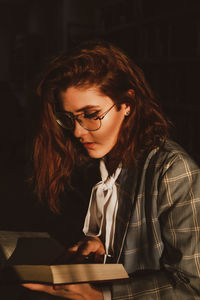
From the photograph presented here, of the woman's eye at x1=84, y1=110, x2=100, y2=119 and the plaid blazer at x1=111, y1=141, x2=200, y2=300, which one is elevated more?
the woman's eye at x1=84, y1=110, x2=100, y2=119

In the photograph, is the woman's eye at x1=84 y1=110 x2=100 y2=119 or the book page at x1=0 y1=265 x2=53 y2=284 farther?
the woman's eye at x1=84 y1=110 x2=100 y2=119

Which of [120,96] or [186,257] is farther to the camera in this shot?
[120,96]

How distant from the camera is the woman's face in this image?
1.01m

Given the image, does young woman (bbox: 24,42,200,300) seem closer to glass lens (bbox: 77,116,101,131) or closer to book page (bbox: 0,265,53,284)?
glass lens (bbox: 77,116,101,131)

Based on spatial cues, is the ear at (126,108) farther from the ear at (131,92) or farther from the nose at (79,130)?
the nose at (79,130)

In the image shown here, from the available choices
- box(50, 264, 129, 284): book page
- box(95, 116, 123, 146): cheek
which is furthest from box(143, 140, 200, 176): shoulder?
box(50, 264, 129, 284): book page

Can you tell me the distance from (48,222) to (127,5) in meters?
2.40

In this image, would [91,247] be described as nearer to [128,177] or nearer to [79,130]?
[128,177]

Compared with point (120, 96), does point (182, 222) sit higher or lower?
lower

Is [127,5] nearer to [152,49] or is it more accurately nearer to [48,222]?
[152,49]

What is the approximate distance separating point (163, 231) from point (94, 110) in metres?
0.41

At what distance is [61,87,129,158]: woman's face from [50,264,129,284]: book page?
1.31ft

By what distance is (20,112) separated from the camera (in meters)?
6.58

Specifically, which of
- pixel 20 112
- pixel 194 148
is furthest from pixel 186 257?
pixel 20 112
